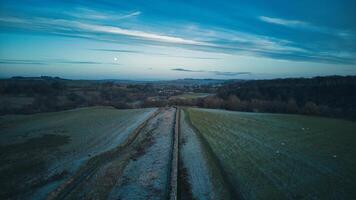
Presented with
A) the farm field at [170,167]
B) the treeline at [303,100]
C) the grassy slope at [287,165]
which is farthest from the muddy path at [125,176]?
the treeline at [303,100]

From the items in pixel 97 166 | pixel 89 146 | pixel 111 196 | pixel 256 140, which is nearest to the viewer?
pixel 111 196

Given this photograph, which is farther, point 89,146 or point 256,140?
point 256,140

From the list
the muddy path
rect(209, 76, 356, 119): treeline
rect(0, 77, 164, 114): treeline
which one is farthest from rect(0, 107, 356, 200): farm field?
rect(209, 76, 356, 119): treeline

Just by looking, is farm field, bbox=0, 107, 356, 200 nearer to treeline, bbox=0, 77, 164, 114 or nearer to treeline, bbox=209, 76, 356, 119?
treeline, bbox=0, 77, 164, 114

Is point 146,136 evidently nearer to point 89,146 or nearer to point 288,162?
point 89,146

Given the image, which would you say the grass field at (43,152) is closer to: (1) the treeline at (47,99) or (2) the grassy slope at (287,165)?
(2) the grassy slope at (287,165)

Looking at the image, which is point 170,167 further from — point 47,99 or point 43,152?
point 47,99

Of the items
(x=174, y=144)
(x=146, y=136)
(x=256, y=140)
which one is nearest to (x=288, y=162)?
(x=256, y=140)
